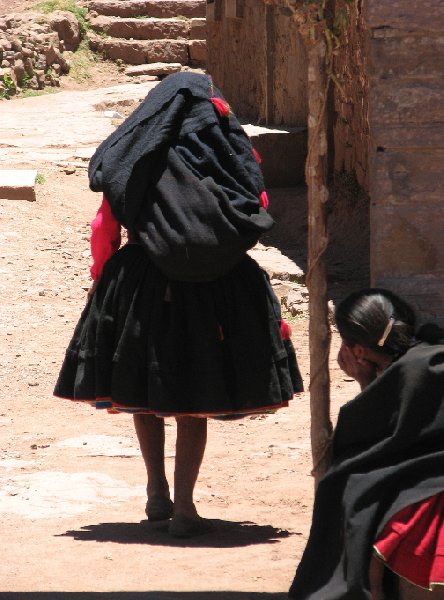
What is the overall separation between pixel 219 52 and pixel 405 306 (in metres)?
10.2

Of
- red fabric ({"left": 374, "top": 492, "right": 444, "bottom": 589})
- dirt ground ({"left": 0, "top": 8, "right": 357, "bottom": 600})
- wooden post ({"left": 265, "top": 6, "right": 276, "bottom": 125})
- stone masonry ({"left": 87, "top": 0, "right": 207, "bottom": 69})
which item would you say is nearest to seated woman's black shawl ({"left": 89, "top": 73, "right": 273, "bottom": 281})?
dirt ground ({"left": 0, "top": 8, "right": 357, "bottom": 600})

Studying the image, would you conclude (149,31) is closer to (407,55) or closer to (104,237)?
(104,237)

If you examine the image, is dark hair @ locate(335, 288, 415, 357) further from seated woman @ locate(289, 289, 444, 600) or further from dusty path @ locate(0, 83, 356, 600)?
dusty path @ locate(0, 83, 356, 600)

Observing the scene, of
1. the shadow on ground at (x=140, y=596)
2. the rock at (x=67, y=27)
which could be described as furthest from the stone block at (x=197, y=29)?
the shadow on ground at (x=140, y=596)

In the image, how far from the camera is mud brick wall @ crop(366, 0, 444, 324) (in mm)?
3363

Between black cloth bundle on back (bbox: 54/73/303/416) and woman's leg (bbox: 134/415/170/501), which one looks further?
woman's leg (bbox: 134/415/170/501)

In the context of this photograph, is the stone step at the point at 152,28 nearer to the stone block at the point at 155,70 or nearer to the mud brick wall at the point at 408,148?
the stone block at the point at 155,70

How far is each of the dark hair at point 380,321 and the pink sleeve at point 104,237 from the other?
126cm

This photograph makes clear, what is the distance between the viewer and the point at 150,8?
19.0 metres

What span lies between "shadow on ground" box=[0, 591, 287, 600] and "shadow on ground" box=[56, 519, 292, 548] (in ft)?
1.75

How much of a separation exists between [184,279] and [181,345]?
23cm

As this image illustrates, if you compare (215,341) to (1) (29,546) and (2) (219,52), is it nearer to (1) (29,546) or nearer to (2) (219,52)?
(1) (29,546)

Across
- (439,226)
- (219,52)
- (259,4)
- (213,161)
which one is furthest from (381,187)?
(219,52)

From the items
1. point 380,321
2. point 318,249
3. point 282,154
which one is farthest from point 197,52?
point 380,321
